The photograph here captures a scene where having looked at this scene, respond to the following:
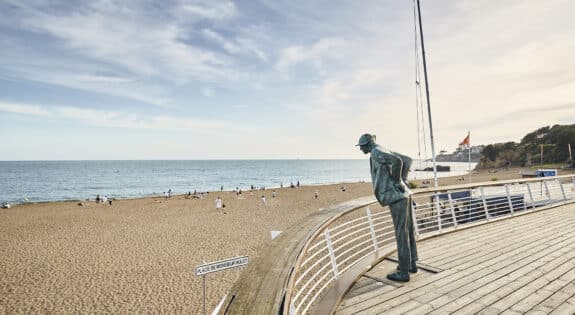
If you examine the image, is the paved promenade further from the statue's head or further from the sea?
the sea

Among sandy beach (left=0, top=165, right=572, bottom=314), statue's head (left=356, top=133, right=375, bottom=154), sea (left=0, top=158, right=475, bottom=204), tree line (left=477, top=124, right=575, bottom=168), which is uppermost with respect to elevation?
tree line (left=477, top=124, right=575, bottom=168)

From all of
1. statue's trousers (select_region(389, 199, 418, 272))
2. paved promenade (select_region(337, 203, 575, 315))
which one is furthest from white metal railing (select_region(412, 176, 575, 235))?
statue's trousers (select_region(389, 199, 418, 272))

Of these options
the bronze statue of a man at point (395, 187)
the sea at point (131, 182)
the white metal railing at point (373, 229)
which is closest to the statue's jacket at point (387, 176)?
the bronze statue of a man at point (395, 187)

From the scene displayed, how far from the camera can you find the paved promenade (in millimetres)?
2949

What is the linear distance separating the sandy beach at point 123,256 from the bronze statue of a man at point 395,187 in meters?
1.10

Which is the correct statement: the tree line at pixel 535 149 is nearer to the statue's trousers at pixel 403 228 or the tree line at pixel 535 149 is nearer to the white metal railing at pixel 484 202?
the white metal railing at pixel 484 202

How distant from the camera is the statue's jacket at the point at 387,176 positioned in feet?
10.8

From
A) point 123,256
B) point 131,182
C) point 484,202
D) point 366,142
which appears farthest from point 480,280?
point 131,182

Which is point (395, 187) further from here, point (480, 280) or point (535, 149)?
point (535, 149)

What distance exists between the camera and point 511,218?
734cm

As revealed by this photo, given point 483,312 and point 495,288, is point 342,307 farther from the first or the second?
point 495,288

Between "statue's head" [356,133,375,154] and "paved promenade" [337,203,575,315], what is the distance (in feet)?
5.30

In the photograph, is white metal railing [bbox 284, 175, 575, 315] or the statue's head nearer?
white metal railing [bbox 284, 175, 575, 315]

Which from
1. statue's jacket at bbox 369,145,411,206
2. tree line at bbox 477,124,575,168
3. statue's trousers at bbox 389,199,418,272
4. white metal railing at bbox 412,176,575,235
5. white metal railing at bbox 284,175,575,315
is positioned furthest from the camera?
tree line at bbox 477,124,575,168
